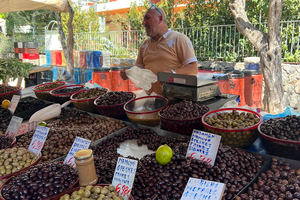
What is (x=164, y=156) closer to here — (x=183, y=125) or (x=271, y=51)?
(x=183, y=125)

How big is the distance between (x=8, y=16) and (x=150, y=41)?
62.0 ft

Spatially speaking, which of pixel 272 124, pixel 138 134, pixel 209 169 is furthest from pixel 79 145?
pixel 272 124

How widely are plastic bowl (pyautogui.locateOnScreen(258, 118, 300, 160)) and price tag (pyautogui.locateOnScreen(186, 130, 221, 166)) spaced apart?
35 cm

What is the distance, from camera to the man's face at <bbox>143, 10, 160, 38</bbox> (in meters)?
2.96

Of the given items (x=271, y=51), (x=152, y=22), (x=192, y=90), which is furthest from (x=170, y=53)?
(x=271, y=51)

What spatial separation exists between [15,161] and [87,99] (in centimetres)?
123

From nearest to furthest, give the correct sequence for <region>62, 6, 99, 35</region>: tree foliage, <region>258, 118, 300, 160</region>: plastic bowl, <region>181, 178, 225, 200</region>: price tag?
<region>181, 178, 225, 200</region>: price tag, <region>258, 118, 300, 160</region>: plastic bowl, <region>62, 6, 99, 35</region>: tree foliage

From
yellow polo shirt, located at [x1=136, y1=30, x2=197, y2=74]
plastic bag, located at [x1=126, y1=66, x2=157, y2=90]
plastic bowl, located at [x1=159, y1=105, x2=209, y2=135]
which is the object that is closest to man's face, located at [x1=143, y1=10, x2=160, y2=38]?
yellow polo shirt, located at [x1=136, y1=30, x2=197, y2=74]

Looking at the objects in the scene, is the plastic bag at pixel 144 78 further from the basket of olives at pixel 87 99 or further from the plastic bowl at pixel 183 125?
the plastic bowl at pixel 183 125

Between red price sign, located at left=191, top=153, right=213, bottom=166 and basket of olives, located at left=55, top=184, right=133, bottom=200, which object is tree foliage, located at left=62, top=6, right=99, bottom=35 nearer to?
red price sign, located at left=191, top=153, right=213, bottom=166

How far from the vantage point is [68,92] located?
3.50 metres

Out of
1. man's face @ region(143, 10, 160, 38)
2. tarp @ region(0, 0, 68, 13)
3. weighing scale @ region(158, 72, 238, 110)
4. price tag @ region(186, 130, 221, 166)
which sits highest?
tarp @ region(0, 0, 68, 13)

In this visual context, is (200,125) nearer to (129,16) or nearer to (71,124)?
(71,124)

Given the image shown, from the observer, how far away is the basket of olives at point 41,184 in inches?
55.5
